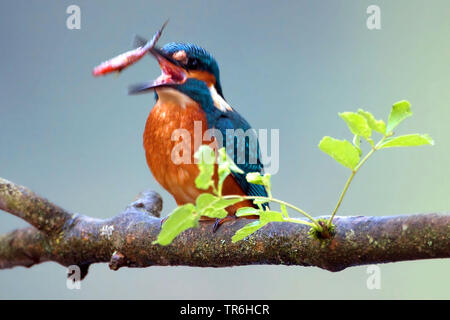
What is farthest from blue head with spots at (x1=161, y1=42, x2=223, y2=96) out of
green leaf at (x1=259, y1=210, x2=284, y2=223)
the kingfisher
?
green leaf at (x1=259, y1=210, x2=284, y2=223)

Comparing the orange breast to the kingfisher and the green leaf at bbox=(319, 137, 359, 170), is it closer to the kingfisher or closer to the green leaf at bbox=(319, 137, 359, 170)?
the kingfisher

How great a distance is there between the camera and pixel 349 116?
0.48 m

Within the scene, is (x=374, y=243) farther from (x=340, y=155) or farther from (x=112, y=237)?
(x=112, y=237)

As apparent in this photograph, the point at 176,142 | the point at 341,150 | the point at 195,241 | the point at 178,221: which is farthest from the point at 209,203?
the point at 176,142

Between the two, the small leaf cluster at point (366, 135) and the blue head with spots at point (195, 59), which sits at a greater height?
the blue head with spots at point (195, 59)

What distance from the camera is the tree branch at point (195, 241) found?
0.57m

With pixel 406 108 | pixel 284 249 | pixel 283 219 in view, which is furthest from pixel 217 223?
pixel 406 108

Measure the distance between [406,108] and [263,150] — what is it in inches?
19.2

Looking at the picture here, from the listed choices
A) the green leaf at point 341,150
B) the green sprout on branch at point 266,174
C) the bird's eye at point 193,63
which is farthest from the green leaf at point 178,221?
the bird's eye at point 193,63

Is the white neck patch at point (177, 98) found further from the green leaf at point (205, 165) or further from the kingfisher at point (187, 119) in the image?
the green leaf at point (205, 165)

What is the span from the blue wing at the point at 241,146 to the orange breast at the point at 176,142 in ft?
0.06

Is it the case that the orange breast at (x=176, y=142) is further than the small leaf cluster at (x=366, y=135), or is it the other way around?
the orange breast at (x=176, y=142)

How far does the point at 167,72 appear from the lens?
2.67 ft

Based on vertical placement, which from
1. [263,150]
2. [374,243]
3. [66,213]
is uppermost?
[263,150]
